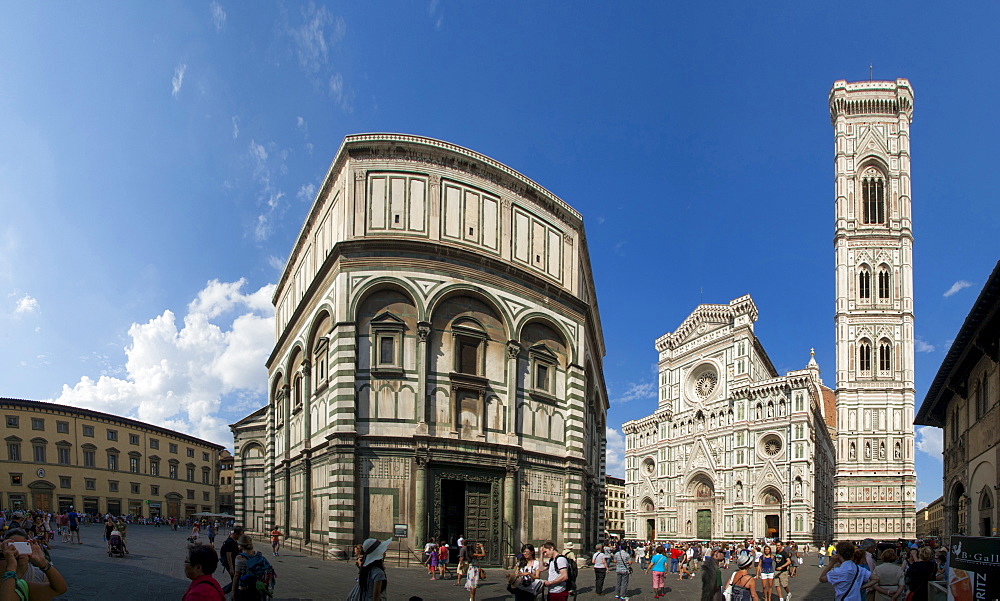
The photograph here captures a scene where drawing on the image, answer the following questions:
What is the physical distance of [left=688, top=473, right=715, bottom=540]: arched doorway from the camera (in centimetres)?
7619

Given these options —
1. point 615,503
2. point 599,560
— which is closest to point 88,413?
point 599,560

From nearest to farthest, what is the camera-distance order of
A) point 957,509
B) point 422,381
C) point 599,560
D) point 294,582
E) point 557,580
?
point 557,580 → point 294,582 → point 599,560 → point 422,381 → point 957,509

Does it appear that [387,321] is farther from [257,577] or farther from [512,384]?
[257,577]

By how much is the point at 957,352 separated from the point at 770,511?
159ft

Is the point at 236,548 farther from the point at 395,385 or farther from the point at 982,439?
the point at 982,439

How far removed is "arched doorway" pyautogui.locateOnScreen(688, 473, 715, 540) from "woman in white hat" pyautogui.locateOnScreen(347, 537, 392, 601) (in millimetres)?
74082

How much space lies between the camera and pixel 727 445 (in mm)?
75438

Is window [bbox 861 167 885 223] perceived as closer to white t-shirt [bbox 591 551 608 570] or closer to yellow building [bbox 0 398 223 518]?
white t-shirt [bbox 591 551 608 570]

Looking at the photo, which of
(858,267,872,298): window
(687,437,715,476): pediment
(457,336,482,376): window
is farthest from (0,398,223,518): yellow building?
(858,267,872,298): window

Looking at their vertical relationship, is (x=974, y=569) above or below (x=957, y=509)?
above

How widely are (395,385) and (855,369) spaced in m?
62.7

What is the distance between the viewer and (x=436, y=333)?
25.7 meters

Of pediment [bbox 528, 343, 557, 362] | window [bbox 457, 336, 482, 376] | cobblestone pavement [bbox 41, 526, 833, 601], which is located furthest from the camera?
pediment [bbox 528, 343, 557, 362]

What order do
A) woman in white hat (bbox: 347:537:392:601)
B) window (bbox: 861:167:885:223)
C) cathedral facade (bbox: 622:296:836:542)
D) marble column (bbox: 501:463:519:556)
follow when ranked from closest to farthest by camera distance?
woman in white hat (bbox: 347:537:392:601) → marble column (bbox: 501:463:519:556) → cathedral facade (bbox: 622:296:836:542) → window (bbox: 861:167:885:223)
